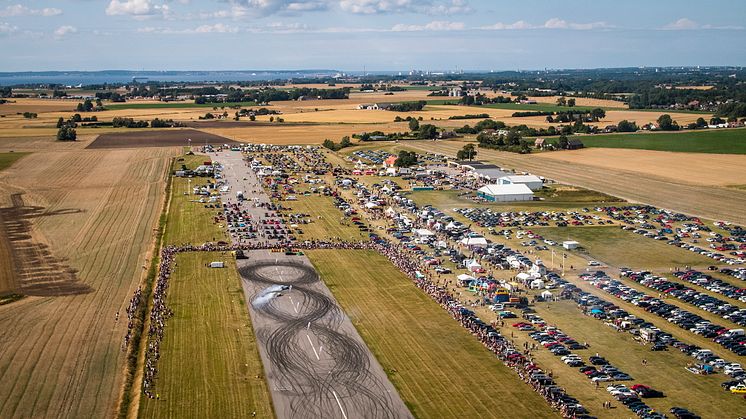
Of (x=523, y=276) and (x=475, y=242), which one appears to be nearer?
(x=523, y=276)

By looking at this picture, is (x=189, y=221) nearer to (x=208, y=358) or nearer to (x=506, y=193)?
(x=506, y=193)

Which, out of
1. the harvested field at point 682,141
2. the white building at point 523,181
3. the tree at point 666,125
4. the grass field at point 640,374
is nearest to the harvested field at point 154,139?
the white building at point 523,181

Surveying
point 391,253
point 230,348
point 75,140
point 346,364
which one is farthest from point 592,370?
Result: point 75,140

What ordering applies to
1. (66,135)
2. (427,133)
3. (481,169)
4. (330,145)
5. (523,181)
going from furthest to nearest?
(427,133)
(66,135)
(330,145)
(481,169)
(523,181)

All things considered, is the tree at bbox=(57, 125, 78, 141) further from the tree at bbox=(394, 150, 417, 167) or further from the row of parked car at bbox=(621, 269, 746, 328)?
the row of parked car at bbox=(621, 269, 746, 328)

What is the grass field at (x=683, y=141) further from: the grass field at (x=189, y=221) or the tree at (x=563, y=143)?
the grass field at (x=189, y=221)

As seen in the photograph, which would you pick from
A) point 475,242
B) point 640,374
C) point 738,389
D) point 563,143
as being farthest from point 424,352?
point 563,143
